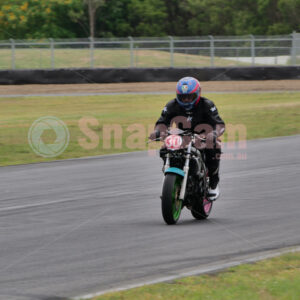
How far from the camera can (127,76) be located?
110 ft

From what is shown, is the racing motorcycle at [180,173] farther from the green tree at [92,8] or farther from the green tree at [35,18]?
the green tree at [92,8]

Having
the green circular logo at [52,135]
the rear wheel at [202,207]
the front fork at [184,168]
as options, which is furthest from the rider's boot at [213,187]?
the green circular logo at [52,135]

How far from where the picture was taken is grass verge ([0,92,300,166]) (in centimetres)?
1709

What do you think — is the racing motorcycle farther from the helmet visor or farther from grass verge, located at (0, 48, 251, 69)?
grass verge, located at (0, 48, 251, 69)

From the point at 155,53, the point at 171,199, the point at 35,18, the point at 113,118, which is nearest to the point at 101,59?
the point at 155,53

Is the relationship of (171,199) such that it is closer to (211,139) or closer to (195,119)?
(211,139)

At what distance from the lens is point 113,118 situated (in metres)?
23.0

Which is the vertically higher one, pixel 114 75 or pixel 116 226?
pixel 114 75

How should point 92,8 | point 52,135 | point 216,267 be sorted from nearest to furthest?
point 216,267, point 52,135, point 92,8

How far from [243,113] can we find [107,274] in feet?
59.9

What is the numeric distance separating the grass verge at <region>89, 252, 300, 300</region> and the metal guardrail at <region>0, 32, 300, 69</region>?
103 ft

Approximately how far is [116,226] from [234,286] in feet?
9.24

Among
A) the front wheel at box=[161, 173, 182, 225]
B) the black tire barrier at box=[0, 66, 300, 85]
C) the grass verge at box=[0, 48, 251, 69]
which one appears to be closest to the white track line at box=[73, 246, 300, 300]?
the front wheel at box=[161, 173, 182, 225]

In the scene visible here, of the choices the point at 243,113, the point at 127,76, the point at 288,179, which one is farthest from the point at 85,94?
the point at 288,179
